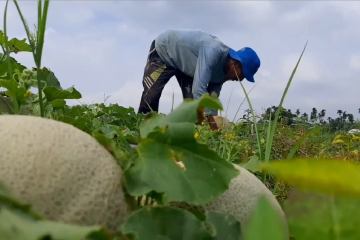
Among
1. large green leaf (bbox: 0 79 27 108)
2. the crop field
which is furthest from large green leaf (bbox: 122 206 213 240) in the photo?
large green leaf (bbox: 0 79 27 108)

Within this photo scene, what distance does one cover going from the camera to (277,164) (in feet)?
0.96

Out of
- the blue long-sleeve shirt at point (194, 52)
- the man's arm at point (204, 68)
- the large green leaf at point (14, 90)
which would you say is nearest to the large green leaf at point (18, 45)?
the large green leaf at point (14, 90)

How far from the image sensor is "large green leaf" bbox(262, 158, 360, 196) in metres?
0.28

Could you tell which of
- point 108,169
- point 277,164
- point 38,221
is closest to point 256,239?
point 277,164

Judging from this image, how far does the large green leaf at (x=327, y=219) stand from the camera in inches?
18.7

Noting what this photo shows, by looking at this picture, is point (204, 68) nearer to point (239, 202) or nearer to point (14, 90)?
point (14, 90)

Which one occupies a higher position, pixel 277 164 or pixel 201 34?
pixel 201 34

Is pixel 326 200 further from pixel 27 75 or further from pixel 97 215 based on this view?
pixel 27 75

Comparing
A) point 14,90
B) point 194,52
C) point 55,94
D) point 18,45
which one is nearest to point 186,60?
point 194,52

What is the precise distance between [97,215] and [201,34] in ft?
23.2

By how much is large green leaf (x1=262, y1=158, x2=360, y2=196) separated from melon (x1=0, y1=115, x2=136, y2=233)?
44 centimetres

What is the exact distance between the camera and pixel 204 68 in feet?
23.1

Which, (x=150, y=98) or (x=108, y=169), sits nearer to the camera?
(x=108, y=169)

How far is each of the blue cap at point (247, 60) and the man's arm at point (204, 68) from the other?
0.39 meters
